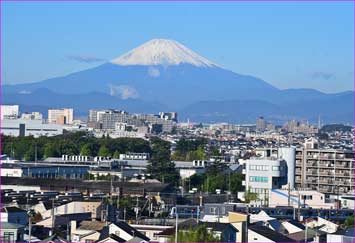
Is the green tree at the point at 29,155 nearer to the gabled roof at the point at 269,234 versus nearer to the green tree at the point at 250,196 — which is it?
the green tree at the point at 250,196

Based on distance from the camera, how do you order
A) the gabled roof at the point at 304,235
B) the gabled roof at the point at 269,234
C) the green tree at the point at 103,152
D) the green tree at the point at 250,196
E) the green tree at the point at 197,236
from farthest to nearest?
the green tree at the point at 103,152 → the green tree at the point at 250,196 → the gabled roof at the point at 304,235 → the gabled roof at the point at 269,234 → the green tree at the point at 197,236

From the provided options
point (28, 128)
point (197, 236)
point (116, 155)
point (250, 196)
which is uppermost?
point (28, 128)

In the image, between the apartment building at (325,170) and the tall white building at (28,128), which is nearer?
the apartment building at (325,170)

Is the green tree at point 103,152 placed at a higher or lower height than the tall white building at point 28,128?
lower

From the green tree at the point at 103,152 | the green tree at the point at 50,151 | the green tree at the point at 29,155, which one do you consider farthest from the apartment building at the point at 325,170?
the green tree at the point at 103,152

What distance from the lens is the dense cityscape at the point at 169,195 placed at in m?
13.7

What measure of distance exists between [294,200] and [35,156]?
23.0 m

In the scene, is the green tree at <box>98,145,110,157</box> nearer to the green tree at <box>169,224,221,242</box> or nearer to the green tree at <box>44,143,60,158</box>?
the green tree at <box>44,143,60,158</box>

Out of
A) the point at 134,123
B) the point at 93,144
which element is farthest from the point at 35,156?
the point at 134,123

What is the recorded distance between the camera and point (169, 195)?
2605cm

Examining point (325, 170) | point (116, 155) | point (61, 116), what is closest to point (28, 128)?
point (61, 116)

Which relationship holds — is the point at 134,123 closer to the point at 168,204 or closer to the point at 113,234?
the point at 168,204

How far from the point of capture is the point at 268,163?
27594 mm

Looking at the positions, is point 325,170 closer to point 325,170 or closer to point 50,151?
point 325,170
